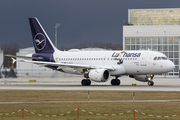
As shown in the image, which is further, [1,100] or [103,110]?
[1,100]

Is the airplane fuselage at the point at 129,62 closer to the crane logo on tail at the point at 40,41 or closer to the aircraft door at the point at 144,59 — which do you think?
the aircraft door at the point at 144,59

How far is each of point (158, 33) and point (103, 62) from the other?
4618 centimetres

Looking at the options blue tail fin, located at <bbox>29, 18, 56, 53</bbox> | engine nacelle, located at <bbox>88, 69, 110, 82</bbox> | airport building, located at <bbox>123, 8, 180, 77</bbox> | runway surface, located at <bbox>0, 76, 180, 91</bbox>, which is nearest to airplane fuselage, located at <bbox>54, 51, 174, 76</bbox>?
runway surface, located at <bbox>0, 76, 180, 91</bbox>

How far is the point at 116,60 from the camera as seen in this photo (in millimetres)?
45062

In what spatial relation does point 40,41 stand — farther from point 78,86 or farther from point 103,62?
point 78,86

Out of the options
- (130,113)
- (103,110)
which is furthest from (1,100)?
(130,113)

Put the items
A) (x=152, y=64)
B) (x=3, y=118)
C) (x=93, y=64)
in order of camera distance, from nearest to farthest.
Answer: (x=3, y=118), (x=152, y=64), (x=93, y=64)

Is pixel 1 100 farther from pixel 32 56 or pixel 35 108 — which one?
pixel 32 56

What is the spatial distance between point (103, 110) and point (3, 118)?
6.12 m

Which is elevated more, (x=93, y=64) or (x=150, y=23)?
(x=150, y=23)

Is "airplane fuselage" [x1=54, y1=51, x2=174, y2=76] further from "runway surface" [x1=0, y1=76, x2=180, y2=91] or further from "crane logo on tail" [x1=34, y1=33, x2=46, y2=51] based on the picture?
"crane logo on tail" [x1=34, y1=33, x2=46, y2=51]

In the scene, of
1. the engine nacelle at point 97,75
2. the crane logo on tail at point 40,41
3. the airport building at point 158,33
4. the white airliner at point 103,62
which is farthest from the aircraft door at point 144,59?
the airport building at point 158,33

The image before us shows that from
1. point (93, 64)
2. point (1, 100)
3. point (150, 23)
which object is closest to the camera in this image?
point (1, 100)

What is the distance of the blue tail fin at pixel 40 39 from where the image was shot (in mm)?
51469
